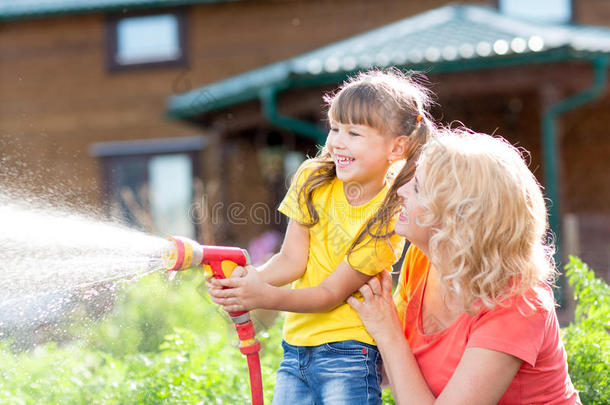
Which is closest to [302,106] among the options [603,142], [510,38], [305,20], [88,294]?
[510,38]

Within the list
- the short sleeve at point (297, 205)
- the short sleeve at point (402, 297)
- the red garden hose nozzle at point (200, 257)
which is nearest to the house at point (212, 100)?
the short sleeve at point (297, 205)

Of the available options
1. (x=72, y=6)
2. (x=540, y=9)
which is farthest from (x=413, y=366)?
(x=72, y=6)

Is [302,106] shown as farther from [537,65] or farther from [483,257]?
[483,257]

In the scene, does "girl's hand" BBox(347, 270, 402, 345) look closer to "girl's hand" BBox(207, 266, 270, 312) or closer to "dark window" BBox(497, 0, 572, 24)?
"girl's hand" BBox(207, 266, 270, 312)

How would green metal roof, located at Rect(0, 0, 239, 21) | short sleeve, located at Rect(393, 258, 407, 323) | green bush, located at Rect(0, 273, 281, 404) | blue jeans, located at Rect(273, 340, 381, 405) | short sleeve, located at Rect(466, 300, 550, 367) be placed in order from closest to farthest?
short sleeve, located at Rect(466, 300, 550, 367)
blue jeans, located at Rect(273, 340, 381, 405)
short sleeve, located at Rect(393, 258, 407, 323)
green bush, located at Rect(0, 273, 281, 404)
green metal roof, located at Rect(0, 0, 239, 21)

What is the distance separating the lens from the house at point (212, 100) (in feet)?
31.3

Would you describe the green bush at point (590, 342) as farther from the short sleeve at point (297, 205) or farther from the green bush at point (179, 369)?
the short sleeve at point (297, 205)

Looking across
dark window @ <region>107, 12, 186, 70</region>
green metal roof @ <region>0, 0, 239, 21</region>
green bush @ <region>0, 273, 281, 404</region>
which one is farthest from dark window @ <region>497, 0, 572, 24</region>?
green bush @ <region>0, 273, 281, 404</region>

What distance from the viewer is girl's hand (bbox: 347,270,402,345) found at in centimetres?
226

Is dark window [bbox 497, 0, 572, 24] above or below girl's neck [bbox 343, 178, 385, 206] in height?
above

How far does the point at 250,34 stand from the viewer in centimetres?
1202

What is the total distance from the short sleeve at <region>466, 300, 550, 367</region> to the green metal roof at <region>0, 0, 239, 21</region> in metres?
10.8

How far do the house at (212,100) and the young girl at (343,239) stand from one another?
601 centimetres

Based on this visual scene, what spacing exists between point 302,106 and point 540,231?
6697mm
